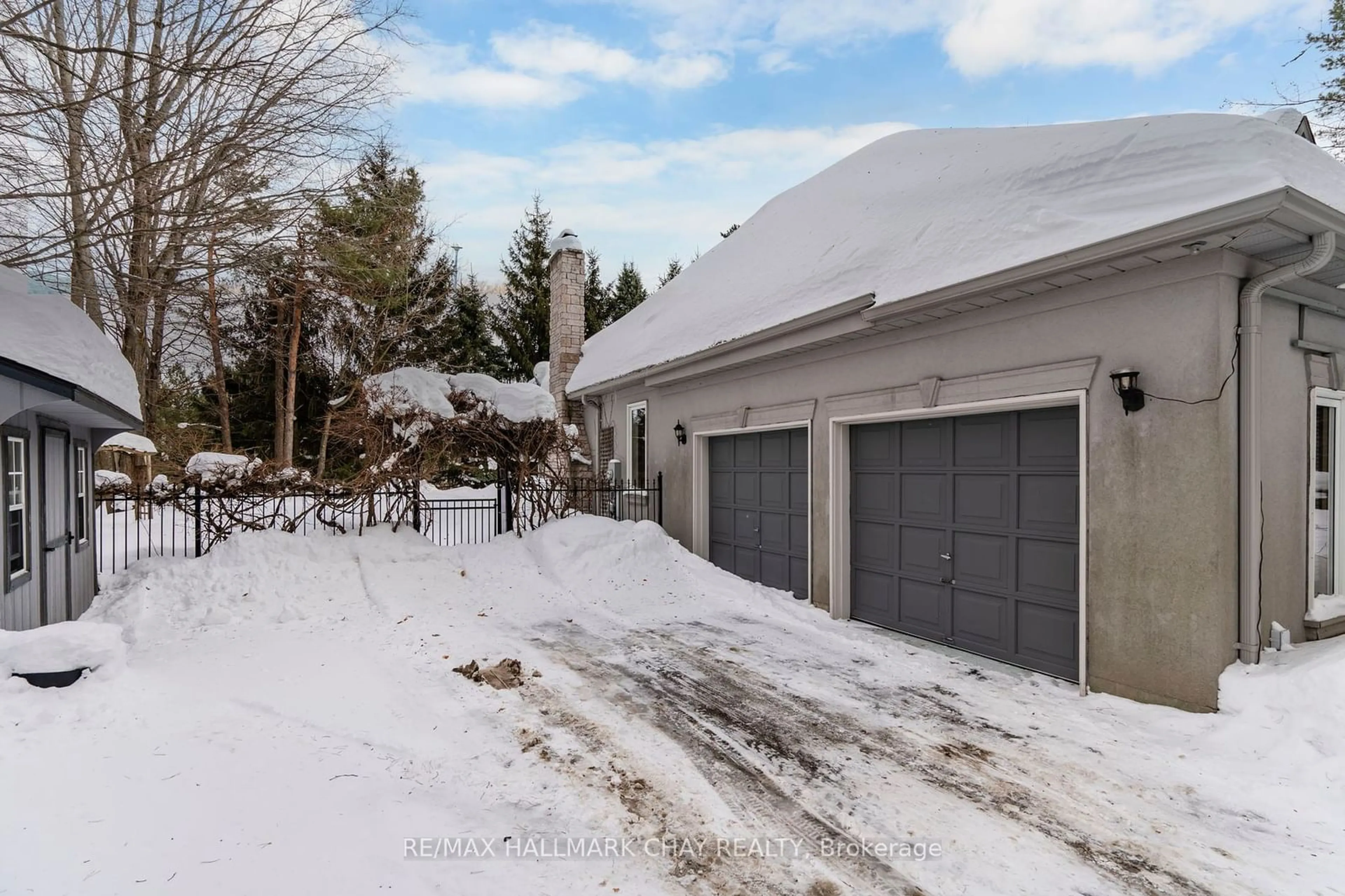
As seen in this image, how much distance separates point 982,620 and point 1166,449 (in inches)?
91.4

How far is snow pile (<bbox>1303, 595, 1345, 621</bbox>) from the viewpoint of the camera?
16.8 feet

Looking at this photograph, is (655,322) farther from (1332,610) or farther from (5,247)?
(1332,610)

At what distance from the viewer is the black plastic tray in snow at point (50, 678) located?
4180mm

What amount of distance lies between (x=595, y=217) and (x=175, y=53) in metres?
23.2

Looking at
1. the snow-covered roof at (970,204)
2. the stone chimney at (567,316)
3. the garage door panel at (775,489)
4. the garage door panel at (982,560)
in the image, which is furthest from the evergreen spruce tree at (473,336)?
the garage door panel at (982,560)

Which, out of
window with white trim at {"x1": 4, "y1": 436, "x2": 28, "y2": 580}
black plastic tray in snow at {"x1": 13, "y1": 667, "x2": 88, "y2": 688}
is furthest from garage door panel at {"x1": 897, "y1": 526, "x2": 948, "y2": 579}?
window with white trim at {"x1": 4, "y1": 436, "x2": 28, "y2": 580}

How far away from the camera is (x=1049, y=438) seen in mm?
5668

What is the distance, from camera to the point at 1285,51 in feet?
33.4

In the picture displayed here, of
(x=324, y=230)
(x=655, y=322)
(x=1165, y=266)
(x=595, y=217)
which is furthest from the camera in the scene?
(x=595, y=217)

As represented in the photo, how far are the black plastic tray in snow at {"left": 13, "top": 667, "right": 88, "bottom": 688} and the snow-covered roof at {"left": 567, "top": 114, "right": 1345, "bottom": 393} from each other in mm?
7240

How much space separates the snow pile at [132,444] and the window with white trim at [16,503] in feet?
30.5

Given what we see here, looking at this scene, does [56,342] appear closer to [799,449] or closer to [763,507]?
[799,449]

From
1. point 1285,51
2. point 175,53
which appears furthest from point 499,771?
point 1285,51

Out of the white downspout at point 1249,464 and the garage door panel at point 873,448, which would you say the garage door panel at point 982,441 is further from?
the white downspout at point 1249,464
